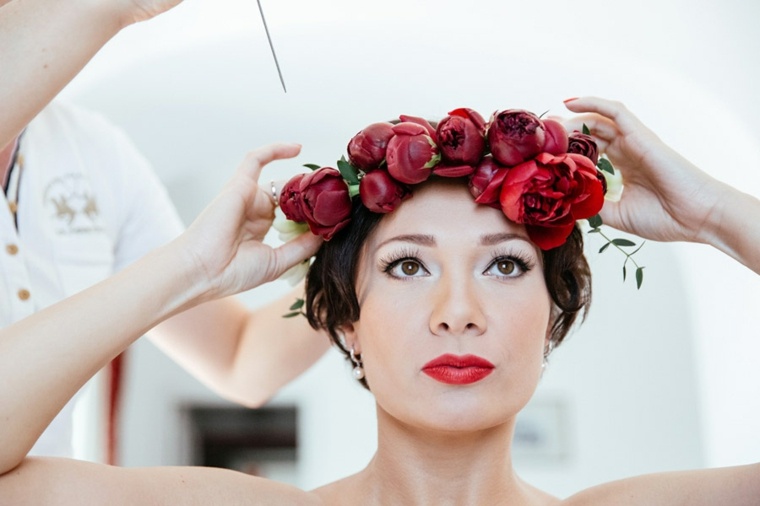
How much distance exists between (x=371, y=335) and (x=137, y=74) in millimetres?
2558

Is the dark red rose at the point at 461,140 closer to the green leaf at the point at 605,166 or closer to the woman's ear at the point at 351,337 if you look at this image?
the green leaf at the point at 605,166

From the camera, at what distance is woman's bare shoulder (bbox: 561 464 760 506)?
5.78 ft

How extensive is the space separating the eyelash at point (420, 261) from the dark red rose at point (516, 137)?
7.4 inches

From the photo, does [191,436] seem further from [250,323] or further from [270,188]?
[270,188]

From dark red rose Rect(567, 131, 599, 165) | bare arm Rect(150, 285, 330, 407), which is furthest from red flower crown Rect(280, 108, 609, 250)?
bare arm Rect(150, 285, 330, 407)

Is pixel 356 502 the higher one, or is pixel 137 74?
pixel 137 74

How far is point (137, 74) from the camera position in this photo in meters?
4.07

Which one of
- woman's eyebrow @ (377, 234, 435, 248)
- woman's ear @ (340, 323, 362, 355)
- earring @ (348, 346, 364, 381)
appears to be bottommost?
earring @ (348, 346, 364, 381)

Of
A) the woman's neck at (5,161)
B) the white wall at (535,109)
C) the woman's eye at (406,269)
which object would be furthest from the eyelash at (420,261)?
the white wall at (535,109)

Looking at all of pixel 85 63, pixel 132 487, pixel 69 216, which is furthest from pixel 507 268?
pixel 69 216

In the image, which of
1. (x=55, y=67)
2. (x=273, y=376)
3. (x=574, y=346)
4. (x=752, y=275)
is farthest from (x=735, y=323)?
(x=55, y=67)

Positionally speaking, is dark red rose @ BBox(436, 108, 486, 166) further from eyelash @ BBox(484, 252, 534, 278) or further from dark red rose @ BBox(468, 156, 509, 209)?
eyelash @ BBox(484, 252, 534, 278)

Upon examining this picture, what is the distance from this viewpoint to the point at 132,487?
5.78 feet

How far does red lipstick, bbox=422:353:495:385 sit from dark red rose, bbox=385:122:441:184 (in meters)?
0.34
